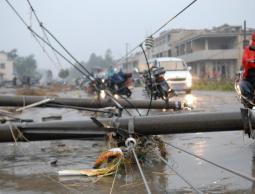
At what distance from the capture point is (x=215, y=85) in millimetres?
36844

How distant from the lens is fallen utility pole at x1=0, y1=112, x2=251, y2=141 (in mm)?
6117

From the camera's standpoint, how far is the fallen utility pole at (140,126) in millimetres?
6117

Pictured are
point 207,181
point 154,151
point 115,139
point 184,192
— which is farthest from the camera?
point 154,151

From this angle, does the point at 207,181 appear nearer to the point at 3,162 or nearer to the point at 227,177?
the point at 227,177

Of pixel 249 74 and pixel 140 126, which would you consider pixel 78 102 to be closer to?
pixel 249 74

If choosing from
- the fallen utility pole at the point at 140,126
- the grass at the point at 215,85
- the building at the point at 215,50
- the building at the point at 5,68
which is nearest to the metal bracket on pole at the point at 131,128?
the fallen utility pole at the point at 140,126

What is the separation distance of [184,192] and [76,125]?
212cm

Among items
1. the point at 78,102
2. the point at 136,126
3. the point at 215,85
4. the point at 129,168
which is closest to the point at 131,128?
the point at 136,126

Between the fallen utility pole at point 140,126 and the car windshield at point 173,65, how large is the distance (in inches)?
781

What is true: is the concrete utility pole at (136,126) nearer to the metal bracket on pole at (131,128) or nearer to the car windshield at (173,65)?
the metal bracket on pole at (131,128)

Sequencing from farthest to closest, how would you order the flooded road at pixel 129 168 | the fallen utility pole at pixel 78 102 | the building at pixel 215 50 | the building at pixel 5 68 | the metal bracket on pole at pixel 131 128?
the building at pixel 5 68 → the building at pixel 215 50 → the fallen utility pole at pixel 78 102 → the metal bracket on pole at pixel 131 128 → the flooded road at pixel 129 168

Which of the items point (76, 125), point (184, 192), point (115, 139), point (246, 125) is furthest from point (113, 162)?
point (246, 125)

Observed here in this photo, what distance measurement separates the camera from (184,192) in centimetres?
521

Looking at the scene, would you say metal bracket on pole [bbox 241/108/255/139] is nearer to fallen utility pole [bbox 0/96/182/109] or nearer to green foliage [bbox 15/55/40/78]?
fallen utility pole [bbox 0/96/182/109]
